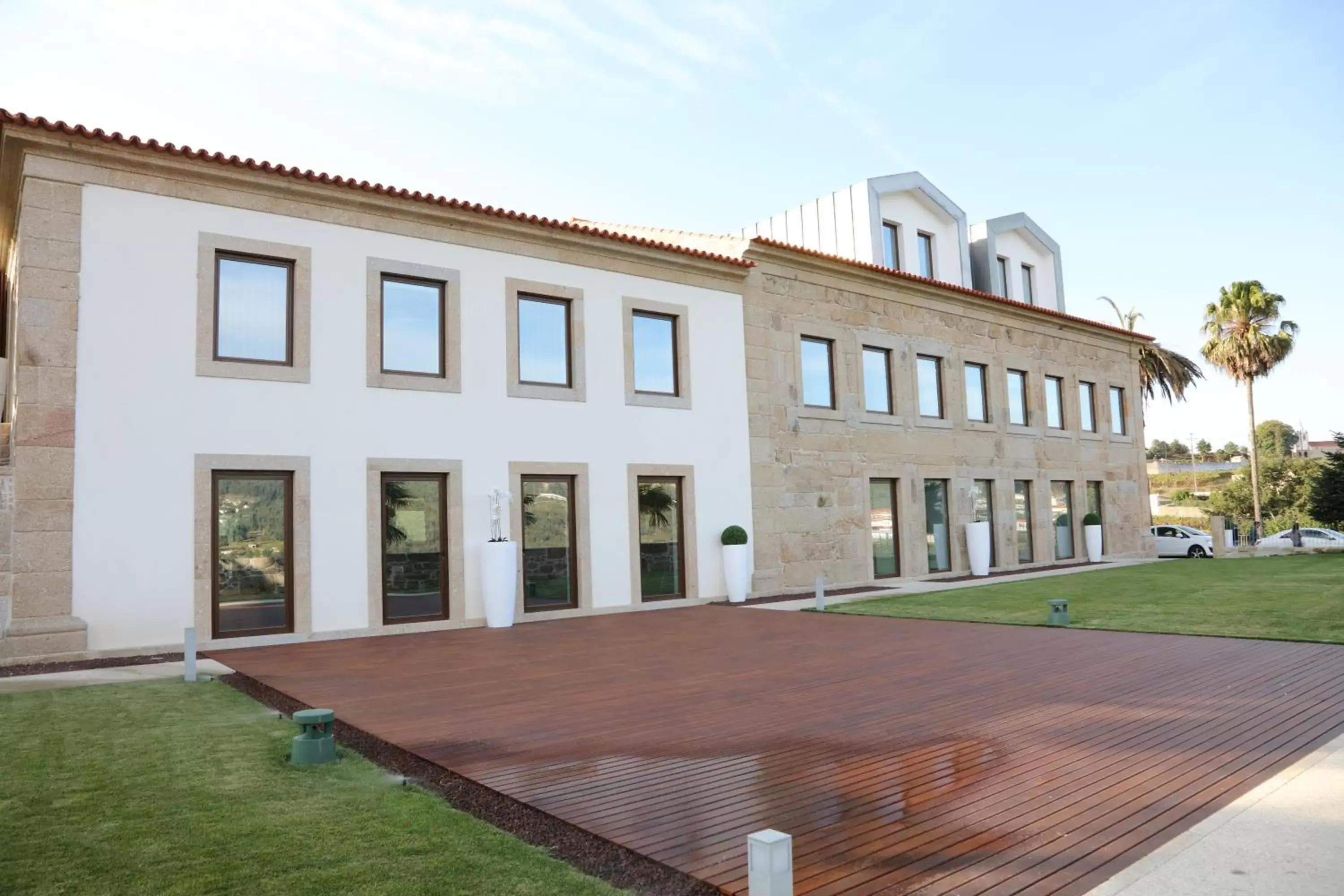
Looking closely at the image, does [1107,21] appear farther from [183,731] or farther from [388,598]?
[183,731]

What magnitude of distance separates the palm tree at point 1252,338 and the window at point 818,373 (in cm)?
3172

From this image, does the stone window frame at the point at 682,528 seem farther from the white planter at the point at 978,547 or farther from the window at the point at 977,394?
the window at the point at 977,394

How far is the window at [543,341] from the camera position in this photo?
1360 centimetres

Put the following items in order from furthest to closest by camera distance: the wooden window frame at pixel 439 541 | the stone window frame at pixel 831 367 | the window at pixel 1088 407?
the window at pixel 1088 407 → the stone window frame at pixel 831 367 → the wooden window frame at pixel 439 541

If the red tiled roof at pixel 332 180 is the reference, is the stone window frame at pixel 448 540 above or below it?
below

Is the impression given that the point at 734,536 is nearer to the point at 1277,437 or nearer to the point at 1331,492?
the point at 1331,492

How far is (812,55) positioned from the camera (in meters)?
13.8

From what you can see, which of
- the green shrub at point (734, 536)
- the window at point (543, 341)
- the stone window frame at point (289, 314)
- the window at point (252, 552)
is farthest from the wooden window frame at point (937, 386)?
the window at point (252, 552)

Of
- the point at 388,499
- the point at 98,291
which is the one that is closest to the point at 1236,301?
the point at 388,499

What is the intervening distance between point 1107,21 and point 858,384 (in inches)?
305

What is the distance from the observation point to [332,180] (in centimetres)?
1162

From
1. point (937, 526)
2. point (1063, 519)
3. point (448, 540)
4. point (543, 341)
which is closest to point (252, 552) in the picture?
point (448, 540)

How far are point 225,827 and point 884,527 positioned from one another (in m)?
15.8

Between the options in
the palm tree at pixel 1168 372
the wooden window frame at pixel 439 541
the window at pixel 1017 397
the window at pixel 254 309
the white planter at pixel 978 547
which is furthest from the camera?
the palm tree at pixel 1168 372
